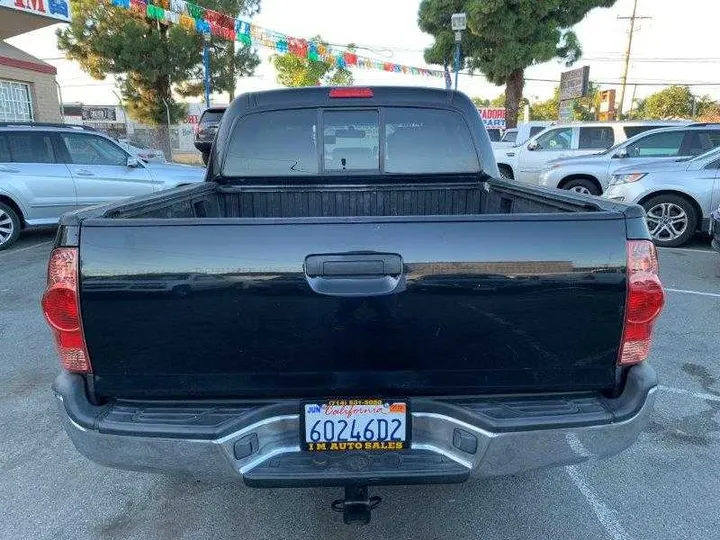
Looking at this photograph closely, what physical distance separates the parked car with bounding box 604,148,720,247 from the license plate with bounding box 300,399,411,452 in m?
7.12

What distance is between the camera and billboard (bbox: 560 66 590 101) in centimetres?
2050

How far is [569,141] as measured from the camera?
1273 centimetres

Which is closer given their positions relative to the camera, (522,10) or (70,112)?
(522,10)

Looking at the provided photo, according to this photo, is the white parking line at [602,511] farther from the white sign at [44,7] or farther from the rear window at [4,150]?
the white sign at [44,7]

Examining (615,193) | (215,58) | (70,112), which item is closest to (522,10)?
(215,58)

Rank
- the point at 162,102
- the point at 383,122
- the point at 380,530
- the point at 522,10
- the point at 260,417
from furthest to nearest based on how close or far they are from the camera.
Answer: the point at 162,102, the point at 522,10, the point at 383,122, the point at 380,530, the point at 260,417

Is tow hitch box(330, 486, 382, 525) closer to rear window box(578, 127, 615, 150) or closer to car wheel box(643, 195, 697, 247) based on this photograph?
car wheel box(643, 195, 697, 247)

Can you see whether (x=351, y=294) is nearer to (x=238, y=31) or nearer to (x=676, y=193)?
(x=676, y=193)

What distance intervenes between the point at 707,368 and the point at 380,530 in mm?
3120

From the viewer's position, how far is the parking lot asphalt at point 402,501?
2428mm

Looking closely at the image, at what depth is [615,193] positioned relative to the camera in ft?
27.3

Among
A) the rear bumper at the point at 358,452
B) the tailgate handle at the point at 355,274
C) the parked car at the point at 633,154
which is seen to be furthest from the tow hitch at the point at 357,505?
the parked car at the point at 633,154

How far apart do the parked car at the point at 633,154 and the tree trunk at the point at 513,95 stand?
13463mm

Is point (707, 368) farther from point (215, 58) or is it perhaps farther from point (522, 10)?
point (215, 58)
